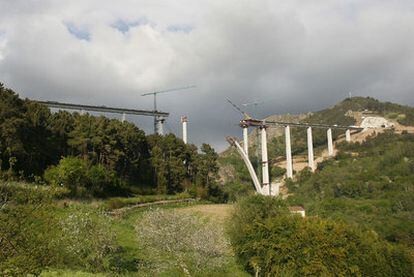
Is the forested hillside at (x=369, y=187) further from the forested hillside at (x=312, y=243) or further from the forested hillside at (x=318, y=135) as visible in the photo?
the forested hillside at (x=318, y=135)

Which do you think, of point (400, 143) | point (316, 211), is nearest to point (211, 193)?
point (316, 211)

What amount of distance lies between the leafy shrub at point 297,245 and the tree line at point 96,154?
18.3 m

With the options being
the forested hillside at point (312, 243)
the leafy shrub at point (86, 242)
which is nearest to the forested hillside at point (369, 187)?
the forested hillside at point (312, 243)

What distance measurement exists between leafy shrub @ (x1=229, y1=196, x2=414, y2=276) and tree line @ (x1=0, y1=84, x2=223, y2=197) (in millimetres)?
18257

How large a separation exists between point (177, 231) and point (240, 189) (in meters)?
77.4

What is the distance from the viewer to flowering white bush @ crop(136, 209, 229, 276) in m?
38.1

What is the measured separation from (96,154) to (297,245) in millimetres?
33324

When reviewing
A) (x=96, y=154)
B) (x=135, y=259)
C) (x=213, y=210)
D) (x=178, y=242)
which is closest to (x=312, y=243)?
(x=178, y=242)

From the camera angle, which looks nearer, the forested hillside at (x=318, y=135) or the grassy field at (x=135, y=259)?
the grassy field at (x=135, y=259)

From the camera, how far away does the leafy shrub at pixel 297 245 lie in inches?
1779

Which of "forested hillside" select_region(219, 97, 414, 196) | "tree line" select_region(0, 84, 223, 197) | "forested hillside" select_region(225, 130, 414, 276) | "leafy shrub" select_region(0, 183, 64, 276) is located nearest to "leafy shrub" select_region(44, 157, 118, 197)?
"tree line" select_region(0, 84, 223, 197)

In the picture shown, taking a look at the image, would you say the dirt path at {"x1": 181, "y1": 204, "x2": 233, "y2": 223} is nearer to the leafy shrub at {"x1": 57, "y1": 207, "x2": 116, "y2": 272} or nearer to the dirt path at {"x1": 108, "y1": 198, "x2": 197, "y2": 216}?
the dirt path at {"x1": 108, "y1": 198, "x2": 197, "y2": 216}

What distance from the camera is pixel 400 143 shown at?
131500mm

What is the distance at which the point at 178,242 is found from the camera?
1517 inches
